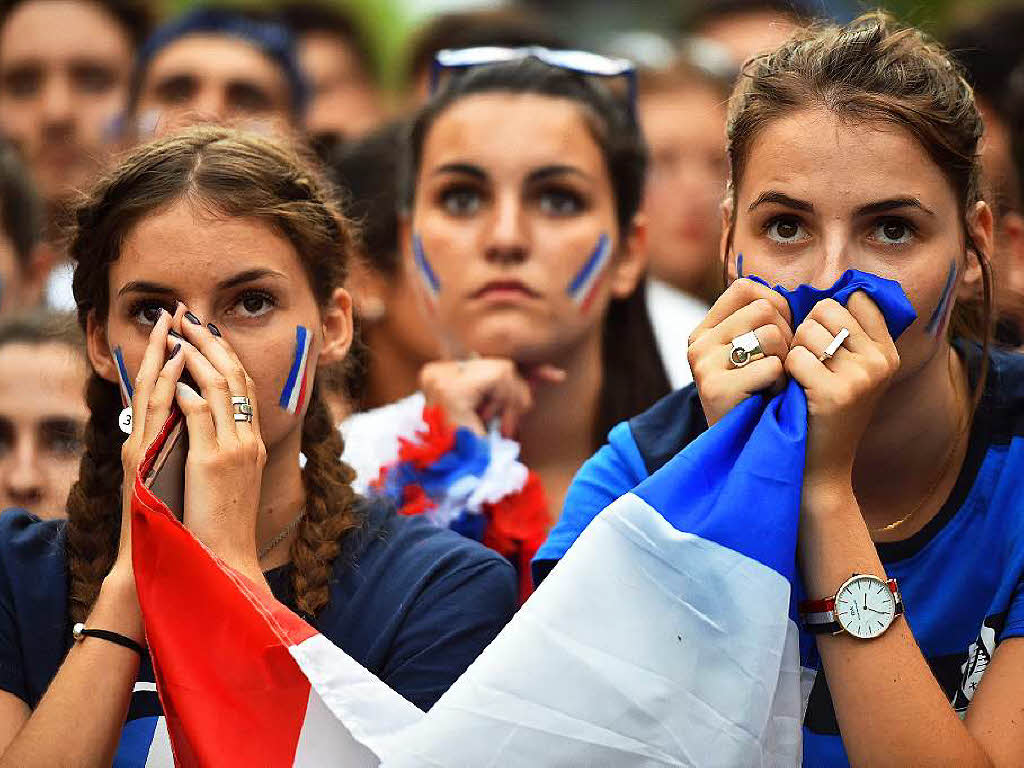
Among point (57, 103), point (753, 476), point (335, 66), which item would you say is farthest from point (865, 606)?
point (335, 66)

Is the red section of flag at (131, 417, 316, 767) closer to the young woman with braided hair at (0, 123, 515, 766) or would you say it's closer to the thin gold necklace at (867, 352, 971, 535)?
the young woman with braided hair at (0, 123, 515, 766)

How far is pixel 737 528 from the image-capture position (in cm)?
265

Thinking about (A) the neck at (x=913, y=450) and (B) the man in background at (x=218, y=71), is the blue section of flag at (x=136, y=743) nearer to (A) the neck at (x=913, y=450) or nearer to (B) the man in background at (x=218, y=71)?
(A) the neck at (x=913, y=450)

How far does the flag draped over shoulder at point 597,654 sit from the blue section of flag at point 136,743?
28 cm

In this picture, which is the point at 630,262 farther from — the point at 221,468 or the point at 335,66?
the point at 335,66

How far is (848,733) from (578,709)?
1.59 ft

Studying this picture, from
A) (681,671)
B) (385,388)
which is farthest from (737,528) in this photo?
(385,388)

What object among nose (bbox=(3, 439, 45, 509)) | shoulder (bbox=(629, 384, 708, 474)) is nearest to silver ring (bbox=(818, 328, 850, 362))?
shoulder (bbox=(629, 384, 708, 474))

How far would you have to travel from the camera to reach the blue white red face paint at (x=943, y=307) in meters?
2.99

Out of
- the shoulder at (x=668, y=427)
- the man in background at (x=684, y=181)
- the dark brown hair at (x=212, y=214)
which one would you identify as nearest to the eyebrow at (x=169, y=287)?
the dark brown hair at (x=212, y=214)

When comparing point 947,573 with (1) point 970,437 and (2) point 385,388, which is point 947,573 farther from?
(2) point 385,388

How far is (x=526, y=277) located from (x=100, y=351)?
4.60 ft

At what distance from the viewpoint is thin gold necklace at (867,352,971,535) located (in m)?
3.10

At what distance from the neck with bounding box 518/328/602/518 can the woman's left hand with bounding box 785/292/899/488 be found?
1727 millimetres
